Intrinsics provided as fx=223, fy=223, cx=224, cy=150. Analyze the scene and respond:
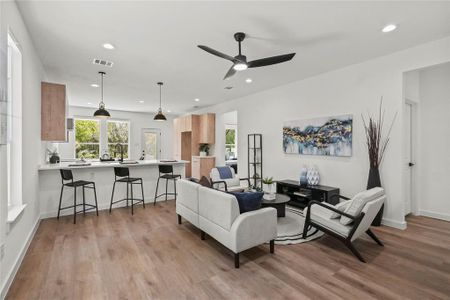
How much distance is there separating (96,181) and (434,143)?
6701 millimetres

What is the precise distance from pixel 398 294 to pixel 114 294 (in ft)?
8.67

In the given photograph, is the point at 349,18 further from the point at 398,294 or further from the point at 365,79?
the point at 398,294

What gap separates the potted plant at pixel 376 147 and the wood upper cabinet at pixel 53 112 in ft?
18.1

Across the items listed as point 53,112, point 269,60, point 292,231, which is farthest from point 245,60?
point 53,112

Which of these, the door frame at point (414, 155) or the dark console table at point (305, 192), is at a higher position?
the door frame at point (414, 155)

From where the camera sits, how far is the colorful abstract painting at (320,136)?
13.9 feet

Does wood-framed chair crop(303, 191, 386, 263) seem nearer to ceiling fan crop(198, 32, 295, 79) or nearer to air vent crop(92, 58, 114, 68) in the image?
ceiling fan crop(198, 32, 295, 79)

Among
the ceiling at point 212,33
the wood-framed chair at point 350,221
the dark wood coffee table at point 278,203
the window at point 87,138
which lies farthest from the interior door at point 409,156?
the window at point 87,138

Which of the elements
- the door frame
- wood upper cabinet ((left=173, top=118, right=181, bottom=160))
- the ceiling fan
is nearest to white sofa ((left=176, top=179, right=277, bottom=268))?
the ceiling fan

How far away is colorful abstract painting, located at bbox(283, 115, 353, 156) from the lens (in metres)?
4.24

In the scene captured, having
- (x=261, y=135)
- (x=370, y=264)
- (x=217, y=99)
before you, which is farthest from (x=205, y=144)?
(x=370, y=264)

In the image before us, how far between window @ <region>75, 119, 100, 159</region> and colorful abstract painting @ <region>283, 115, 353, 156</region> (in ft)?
23.9

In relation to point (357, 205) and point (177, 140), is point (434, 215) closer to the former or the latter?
point (357, 205)

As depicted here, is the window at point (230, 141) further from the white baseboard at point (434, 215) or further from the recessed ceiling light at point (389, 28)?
the recessed ceiling light at point (389, 28)
